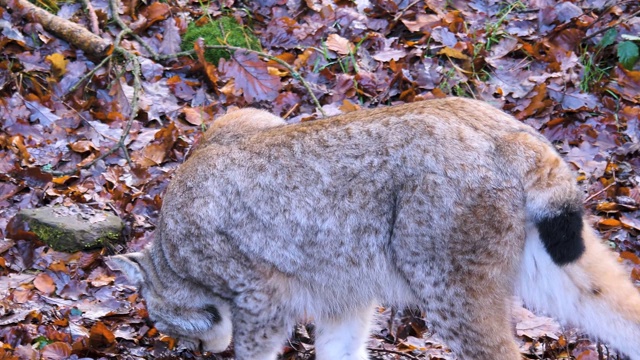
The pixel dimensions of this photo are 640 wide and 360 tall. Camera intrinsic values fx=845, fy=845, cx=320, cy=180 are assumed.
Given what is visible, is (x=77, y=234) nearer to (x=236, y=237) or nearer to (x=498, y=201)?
(x=236, y=237)

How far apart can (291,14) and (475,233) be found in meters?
4.91

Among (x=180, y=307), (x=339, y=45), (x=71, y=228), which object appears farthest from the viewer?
(x=339, y=45)

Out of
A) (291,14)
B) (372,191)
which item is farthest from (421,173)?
(291,14)

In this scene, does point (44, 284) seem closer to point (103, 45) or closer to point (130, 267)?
point (130, 267)

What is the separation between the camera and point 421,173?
4039mm

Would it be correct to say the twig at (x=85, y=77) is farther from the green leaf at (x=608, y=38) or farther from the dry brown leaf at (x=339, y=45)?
the green leaf at (x=608, y=38)

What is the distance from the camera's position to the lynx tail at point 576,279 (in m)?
3.95

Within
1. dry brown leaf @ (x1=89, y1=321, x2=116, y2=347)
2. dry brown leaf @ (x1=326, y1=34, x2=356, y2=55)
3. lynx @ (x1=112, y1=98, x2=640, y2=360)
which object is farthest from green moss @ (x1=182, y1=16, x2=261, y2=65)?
dry brown leaf @ (x1=89, y1=321, x2=116, y2=347)

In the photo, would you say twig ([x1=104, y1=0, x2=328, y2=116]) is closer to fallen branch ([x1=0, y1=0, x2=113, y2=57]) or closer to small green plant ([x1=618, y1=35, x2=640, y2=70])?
fallen branch ([x1=0, y1=0, x2=113, y2=57])

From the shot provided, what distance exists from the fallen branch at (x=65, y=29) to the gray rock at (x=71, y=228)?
2084mm

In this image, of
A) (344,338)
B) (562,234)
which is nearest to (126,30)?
(344,338)

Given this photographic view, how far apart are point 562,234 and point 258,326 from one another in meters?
1.73

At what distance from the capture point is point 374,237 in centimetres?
420

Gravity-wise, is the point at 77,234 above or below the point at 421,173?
below
